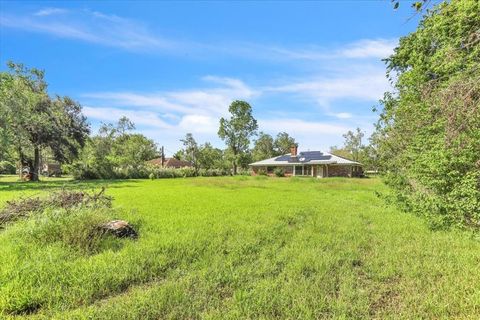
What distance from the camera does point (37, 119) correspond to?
26094 mm

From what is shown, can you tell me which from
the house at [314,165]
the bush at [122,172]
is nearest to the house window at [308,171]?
the house at [314,165]

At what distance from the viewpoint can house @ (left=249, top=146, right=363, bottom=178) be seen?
40859 millimetres

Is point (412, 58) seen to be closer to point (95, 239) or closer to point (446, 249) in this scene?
point (446, 249)

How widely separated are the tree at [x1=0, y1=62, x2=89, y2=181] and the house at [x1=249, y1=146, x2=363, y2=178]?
2787 centimetres

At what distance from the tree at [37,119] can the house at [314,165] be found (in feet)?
91.4

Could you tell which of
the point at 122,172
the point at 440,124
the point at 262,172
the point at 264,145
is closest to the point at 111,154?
the point at 122,172

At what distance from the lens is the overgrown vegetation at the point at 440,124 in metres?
4.84

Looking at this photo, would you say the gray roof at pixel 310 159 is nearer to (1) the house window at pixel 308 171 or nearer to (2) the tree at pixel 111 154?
(1) the house window at pixel 308 171

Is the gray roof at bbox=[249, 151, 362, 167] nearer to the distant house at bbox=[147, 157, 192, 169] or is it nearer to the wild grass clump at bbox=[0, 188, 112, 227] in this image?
the distant house at bbox=[147, 157, 192, 169]

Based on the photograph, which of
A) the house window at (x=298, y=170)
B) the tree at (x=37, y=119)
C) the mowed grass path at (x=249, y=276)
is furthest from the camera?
the house window at (x=298, y=170)

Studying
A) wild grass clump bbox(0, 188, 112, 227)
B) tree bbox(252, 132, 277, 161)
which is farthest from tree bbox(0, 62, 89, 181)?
tree bbox(252, 132, 277, 161)

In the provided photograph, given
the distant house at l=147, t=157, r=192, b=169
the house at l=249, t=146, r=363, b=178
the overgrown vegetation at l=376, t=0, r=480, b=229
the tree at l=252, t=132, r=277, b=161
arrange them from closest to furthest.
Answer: the overgrown vegetation at l=376, t=0, r=480, b=229, the house at l=249, t=146, r=363, b=178, the distant house at l=147, t=157, r=192, b=169, the tree at l=252, t=132, r=277, b=161

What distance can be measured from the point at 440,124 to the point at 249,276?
627cm

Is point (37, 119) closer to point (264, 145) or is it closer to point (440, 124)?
point (440, 124)
